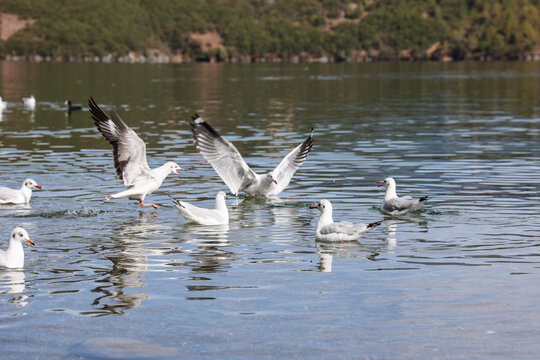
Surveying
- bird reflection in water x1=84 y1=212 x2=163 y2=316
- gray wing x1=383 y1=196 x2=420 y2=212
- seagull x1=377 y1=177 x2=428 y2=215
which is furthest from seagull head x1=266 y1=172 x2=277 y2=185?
bird reflection in water x1=84 y1=212 x2=163 y2=316

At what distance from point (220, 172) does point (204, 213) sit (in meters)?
3.84

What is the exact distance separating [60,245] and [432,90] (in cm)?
6809

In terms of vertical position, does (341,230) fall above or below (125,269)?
above

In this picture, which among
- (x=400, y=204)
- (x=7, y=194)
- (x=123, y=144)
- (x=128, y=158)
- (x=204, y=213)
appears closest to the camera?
(x=204, y=213)

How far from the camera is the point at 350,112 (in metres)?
53.4

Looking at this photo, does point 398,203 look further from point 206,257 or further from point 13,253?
point 13,253

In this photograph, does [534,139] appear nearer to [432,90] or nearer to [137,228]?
[137,228]

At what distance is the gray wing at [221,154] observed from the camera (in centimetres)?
2114

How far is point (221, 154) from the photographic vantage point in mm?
21594

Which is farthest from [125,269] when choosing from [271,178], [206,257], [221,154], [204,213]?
[271,178]

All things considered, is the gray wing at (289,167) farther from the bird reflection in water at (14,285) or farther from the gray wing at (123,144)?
the bird reflection in water at (14,285)

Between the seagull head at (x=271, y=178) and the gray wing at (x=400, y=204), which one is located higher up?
the seagull head at (x=271, y=178)

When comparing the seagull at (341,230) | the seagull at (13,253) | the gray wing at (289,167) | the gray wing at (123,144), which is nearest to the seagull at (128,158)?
the gray wing at (123,144)

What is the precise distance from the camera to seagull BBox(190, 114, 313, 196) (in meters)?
21.2
